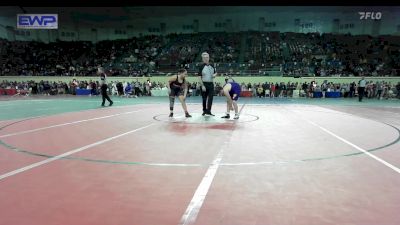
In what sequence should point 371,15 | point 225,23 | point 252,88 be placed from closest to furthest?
point 252,88 < point 371,15 < point 225,23

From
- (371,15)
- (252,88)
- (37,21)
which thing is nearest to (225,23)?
(252,88)

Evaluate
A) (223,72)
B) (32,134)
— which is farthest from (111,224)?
(223,72)

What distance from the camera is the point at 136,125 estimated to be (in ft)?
32.2

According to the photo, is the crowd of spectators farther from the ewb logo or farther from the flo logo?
the flo logo

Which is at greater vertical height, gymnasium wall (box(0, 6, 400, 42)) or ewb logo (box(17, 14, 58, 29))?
gymnasium wall (box(0, 6, 400, 42))

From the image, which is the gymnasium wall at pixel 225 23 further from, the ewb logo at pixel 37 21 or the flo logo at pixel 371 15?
the ewb logo at pixel 37 21

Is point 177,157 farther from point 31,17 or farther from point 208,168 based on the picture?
point 31,17

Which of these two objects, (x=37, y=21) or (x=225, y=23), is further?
(x=225, y=23)

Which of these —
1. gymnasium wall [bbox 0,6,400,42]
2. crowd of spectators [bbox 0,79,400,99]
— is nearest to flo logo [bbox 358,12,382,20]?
gymnasium wall [bbox 0,6,400,42]

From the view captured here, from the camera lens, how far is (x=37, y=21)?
3003 cm

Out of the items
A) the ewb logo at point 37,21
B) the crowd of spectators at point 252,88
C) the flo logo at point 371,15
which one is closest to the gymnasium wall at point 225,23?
the flo logo at point 371,15

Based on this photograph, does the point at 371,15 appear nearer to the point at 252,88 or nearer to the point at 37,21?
the point at 252,88

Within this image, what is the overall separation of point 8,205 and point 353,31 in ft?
129

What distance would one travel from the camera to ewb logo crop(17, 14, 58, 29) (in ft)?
96.6
